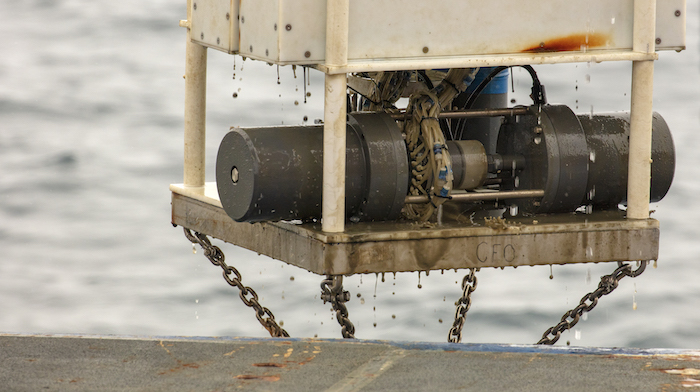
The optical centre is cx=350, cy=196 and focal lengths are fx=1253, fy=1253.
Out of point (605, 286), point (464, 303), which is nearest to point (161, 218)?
point (464, 303)

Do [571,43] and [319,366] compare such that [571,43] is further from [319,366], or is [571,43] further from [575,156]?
[319,366]

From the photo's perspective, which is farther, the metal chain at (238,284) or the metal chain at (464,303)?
the metal chain at (464,303)

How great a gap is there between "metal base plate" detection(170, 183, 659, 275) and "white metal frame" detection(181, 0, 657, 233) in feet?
0.40

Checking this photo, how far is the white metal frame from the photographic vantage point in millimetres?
6715

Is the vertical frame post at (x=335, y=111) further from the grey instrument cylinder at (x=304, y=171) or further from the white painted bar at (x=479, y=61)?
the grey instrument cylinder at (x=304, y=171)

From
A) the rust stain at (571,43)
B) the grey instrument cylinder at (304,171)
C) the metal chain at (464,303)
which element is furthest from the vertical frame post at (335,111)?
the metal chain at (464,303)

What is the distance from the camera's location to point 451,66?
6.93m

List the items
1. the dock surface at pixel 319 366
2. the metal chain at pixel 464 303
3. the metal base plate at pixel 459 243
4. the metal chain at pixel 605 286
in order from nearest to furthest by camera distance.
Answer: the dock surface at pixel 319 366
the metal base plate at pixel 459 243
the metal chain at pixel 605 286
the metal chain at pixel 464 303

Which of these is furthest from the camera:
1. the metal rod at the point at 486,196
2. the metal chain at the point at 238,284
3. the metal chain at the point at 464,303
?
the metal chain at the point at 464,303

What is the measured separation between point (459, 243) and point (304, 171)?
0.98 m

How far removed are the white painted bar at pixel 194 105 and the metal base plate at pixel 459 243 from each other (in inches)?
36.0

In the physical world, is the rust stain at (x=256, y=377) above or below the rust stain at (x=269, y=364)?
below

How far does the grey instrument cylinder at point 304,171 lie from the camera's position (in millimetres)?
6934

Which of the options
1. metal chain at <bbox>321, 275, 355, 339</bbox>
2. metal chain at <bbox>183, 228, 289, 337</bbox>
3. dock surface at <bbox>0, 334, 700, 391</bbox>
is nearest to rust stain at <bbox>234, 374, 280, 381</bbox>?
dock surface at <bbox>0, 334, 700, 391</bbox>
